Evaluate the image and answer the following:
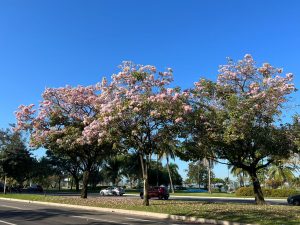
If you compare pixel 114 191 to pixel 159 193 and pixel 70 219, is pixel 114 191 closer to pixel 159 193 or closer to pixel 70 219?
pixel 159 193

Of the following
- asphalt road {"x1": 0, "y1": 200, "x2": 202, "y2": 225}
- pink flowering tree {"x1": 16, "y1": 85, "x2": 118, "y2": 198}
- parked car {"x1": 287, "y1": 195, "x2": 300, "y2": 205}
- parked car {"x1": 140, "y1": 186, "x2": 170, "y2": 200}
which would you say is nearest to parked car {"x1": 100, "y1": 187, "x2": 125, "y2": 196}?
parked car {"x1": 140, "y1": 186, "x2": 170, "y2": 200}

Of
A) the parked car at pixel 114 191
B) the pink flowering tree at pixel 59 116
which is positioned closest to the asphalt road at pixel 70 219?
the pink flowering tree at pixel 59 116

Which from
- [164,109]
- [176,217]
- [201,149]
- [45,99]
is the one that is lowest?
[176,217]

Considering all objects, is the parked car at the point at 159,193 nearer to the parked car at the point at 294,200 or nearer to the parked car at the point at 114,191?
the parked car at the point at 294,200

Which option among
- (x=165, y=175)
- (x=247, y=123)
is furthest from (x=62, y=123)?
(x=165, y=175)

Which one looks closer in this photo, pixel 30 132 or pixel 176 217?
pixel 176 217

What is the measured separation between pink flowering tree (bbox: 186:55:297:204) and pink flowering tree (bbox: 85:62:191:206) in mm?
1976

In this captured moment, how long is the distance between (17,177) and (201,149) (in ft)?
97.9

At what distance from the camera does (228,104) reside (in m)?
26.8

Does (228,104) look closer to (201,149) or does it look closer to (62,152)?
(201,149)

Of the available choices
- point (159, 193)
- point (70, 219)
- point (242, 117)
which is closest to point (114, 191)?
point (159, 193)

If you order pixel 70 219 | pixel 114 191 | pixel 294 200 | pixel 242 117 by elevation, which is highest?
pixel 242 117

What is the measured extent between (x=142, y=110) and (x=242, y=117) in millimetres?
6481

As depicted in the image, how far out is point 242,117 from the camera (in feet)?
83.7
